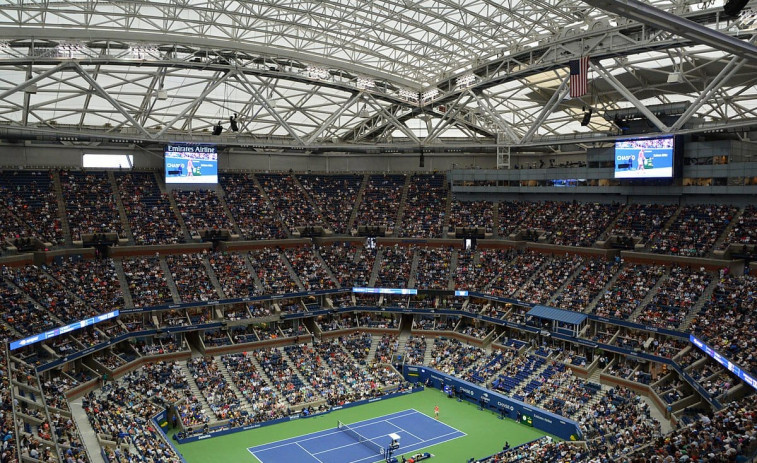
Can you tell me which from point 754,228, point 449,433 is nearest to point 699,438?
point 449,433

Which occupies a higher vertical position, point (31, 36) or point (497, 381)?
point (31, 36)

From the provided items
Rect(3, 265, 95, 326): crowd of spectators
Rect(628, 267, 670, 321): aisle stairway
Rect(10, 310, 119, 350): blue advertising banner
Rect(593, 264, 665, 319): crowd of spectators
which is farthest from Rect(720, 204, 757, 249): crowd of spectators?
Rect(3, 265, 95, 326): crowd of spectators

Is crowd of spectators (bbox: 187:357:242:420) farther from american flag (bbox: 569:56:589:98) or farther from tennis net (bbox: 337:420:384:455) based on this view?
american flag (bbox: 569:56:589:98)

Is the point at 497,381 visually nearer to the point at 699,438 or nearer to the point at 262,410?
the point at 262,410

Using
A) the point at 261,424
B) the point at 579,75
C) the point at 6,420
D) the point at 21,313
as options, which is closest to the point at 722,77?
the point at 579,75

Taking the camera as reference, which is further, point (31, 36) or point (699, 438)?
point (31, 36)

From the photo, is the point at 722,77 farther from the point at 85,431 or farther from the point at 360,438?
the point at 85,431
